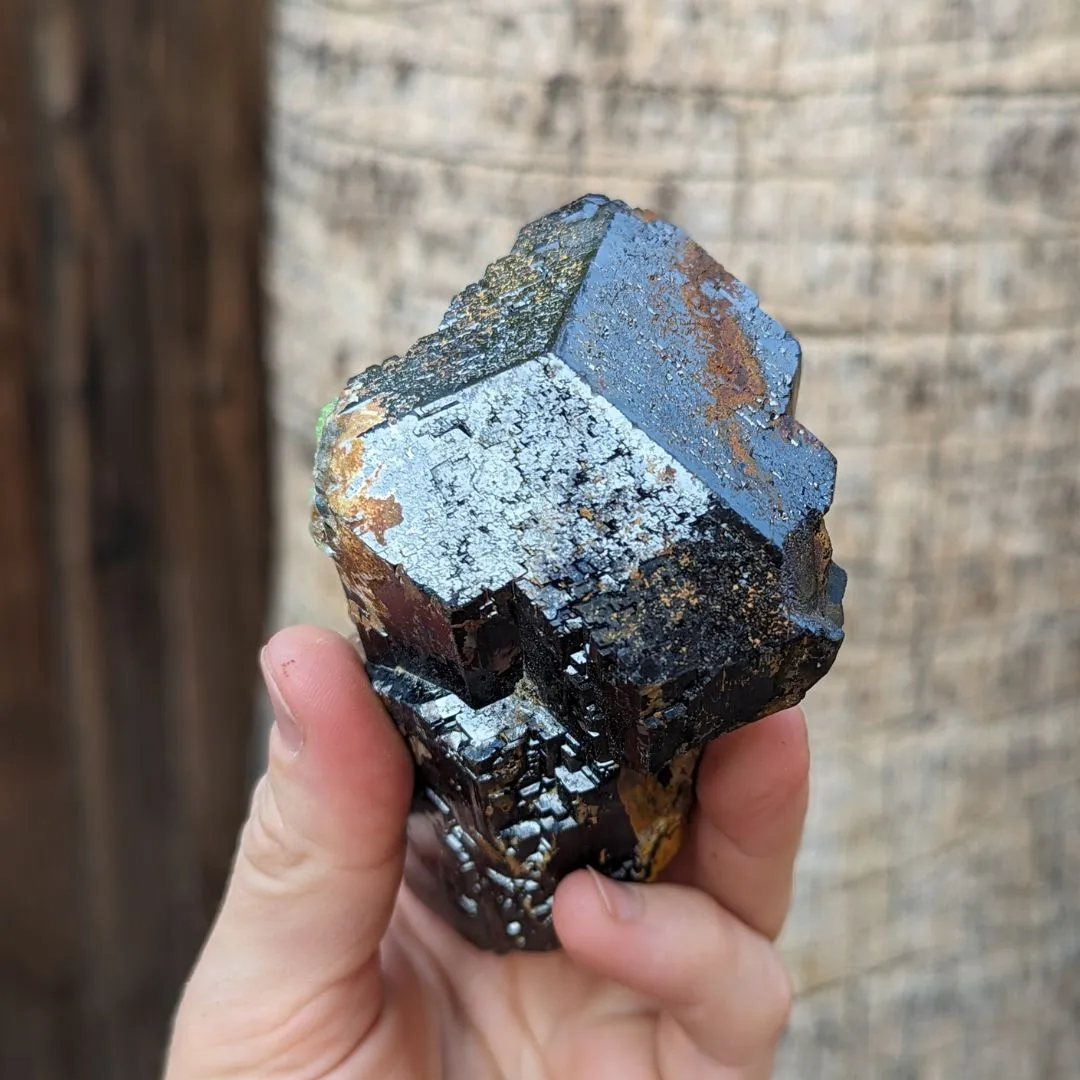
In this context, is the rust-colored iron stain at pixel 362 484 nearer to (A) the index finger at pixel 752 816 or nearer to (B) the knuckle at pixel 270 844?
(B) the knuckle at pixel 270 844

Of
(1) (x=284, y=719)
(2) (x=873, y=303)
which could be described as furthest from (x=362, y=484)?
(2) (x=873, y=303)

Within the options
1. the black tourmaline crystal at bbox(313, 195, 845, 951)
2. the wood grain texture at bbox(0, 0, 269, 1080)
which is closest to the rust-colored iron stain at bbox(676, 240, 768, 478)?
the black tourmaline crystal at bbox(313, 195, 845, 951)

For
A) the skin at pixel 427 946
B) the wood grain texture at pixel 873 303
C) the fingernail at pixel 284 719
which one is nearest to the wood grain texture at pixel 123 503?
the wood grain texture at pixel 873 303

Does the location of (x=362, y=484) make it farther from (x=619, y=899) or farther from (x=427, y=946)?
(x=427, y=946)

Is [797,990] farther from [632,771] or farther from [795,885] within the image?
[632,771]

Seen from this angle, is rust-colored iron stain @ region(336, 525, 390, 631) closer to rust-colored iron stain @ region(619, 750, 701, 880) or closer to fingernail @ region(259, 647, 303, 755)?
fingernail @ region(259, 647, 303, 755)

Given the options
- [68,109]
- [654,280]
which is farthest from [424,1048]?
[68,109]
